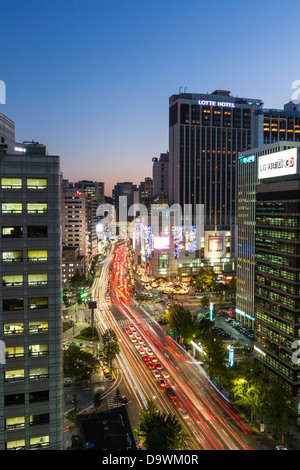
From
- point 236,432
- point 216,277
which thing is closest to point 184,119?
point 216,277

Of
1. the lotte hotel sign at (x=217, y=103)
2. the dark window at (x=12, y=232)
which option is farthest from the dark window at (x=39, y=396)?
the lotte hotel sign at (x=217, y=103)

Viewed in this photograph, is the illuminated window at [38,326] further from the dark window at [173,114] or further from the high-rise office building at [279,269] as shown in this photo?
the dark window at [173,114]

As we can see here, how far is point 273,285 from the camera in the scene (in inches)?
2158

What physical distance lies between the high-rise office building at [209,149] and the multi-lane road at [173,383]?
7098 cm

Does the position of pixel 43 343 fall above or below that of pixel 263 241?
below

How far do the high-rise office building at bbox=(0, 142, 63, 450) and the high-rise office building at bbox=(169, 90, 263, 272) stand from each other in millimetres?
121734

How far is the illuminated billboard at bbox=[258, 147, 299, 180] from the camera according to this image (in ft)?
173

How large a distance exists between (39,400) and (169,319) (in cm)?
4670

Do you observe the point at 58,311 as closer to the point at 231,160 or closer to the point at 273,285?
the point at 273,285

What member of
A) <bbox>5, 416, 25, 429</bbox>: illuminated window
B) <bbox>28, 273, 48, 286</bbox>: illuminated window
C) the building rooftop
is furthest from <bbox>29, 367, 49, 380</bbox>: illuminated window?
the building rooftop

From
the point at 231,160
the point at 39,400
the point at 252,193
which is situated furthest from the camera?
the point at 231,160

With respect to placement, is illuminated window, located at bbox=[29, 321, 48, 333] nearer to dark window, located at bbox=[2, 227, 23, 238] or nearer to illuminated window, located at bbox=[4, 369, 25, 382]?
illuminated window, located at bbox=[4, 369, 25, 382]

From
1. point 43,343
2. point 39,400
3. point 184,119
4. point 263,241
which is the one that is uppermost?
point 184,119
